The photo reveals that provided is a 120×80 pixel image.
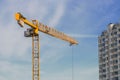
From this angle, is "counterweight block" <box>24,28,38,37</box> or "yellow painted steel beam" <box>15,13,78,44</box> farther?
"counterweight block" <box>24,28,38,37</box>

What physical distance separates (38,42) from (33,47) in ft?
10.6

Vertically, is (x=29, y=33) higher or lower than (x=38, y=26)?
lower

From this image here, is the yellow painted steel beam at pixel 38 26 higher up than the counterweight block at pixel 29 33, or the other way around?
the yellow painted steel beam at pixel 38 26

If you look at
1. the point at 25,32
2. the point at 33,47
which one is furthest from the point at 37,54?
the point at 25,32

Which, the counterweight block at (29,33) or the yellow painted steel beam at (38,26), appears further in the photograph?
the counterweight block at (29,33)

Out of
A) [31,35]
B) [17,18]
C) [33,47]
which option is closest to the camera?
[17,18]

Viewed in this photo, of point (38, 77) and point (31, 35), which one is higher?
point (31, 35)

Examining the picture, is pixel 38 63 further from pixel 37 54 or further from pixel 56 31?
pixel 56 31

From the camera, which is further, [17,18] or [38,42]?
[38,42]

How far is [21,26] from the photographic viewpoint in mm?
167375

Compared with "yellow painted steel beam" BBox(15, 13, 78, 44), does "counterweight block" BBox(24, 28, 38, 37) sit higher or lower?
lower

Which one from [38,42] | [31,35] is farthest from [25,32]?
[38,42]

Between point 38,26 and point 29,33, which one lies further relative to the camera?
point 38,26

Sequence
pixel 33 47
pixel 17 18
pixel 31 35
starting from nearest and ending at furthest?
pixel 17 18, pixel 31 35, pixel 33 47
